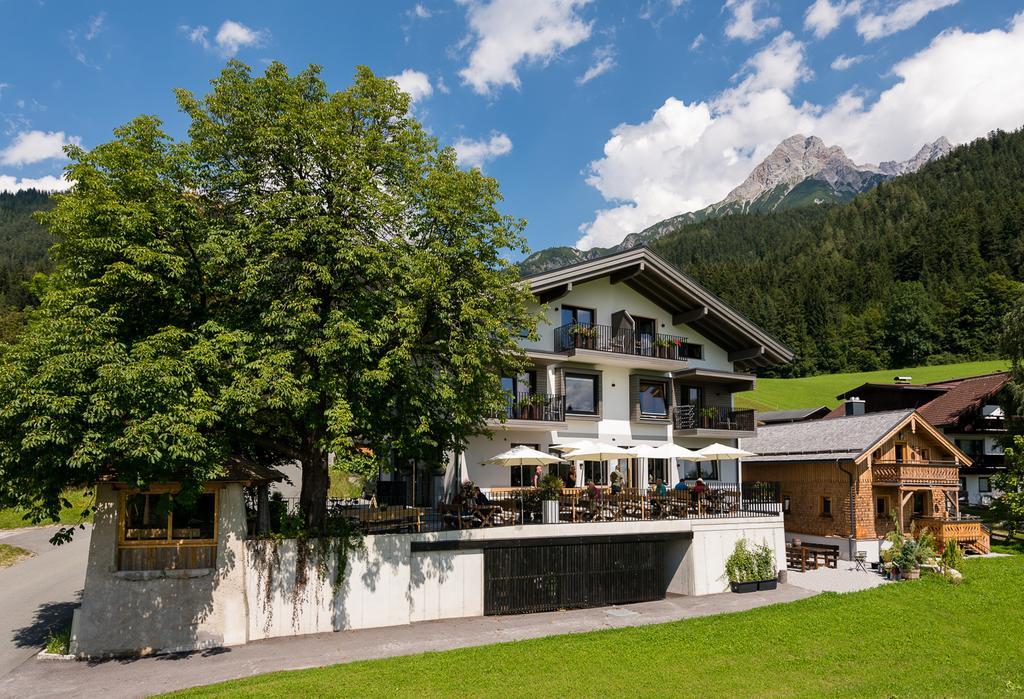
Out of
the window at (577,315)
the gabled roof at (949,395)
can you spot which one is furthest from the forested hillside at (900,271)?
the window at (577,315)

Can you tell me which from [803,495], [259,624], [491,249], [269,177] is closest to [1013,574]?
[803,495]

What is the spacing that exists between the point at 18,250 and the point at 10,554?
138 meters

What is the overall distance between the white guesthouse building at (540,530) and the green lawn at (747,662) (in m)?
3.28

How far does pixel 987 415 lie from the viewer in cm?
5106

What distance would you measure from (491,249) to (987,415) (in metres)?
47.6

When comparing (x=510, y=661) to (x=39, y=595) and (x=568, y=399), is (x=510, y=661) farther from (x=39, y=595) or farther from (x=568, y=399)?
(x=39, y=595)

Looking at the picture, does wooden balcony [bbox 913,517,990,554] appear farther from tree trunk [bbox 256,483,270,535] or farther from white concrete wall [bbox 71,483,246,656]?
white concrete wall [bbox 71,483,246,656]

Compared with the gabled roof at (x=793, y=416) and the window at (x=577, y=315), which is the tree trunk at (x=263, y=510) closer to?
the window at (x=577, y=315)

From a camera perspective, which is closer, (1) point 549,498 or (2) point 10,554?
(1) point 549,498

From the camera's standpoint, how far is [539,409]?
86.3 feet

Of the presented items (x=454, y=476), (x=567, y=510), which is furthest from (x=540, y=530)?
(x=454, y=476)

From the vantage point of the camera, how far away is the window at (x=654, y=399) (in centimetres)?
3038

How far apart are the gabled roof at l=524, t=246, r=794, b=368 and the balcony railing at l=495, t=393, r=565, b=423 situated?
3.81 m

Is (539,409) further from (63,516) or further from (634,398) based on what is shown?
(63,516)
